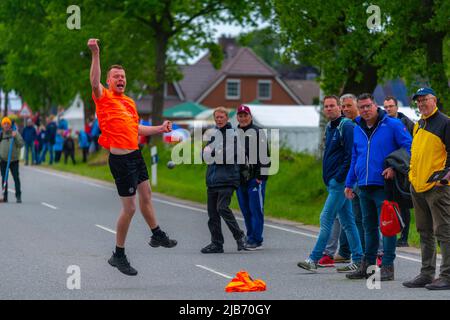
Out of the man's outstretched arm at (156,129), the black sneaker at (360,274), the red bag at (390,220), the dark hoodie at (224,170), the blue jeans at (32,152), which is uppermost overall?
the man's outstretched arm at (156,129)

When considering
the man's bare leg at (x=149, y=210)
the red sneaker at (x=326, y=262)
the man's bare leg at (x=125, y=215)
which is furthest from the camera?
the red sneaker at (x=326, y=262)

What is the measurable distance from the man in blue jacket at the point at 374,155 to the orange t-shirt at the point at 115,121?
237 centimetres

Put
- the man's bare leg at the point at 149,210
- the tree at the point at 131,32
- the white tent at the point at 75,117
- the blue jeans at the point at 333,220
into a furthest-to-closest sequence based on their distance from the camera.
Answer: the white tent at the point at 75,117 → the tree at the point at 131,32 → the blue jeans at the point at 333,220 → the man's bare leg at the point at 149,210

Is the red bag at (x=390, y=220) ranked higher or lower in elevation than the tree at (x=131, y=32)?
lower

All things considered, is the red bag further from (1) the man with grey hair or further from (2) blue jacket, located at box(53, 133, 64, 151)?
(2) blue jacket, located at box(53, 133, 64, 151)

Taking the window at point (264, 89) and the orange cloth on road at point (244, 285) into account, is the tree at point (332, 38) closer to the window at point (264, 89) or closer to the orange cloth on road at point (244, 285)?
the orange cloth on road at point (244, 285)

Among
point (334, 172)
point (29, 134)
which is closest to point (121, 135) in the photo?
point (334, 172)

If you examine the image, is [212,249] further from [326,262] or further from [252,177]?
[326,262]

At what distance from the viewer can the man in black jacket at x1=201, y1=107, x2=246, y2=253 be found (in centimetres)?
1462

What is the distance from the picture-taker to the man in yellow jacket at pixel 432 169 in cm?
1067

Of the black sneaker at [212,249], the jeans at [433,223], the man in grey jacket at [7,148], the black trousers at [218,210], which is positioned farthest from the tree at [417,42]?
the jeans at [433,223]

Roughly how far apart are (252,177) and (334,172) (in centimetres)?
296

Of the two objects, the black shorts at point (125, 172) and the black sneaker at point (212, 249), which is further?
the black sneaker at point (212, 249)
